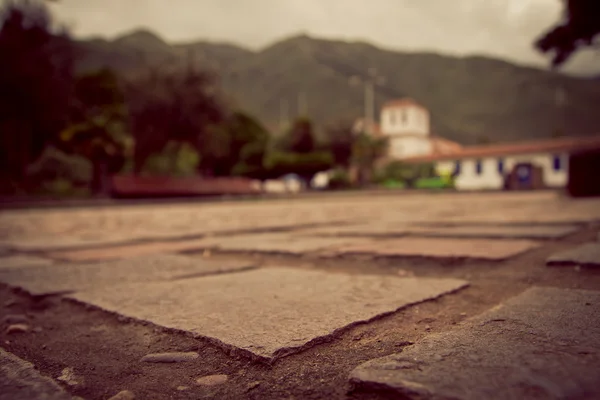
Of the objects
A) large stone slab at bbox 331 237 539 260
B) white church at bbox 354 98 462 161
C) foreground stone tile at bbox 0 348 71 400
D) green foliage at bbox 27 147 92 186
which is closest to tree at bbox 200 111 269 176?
green foliage at bbox 27 147 92 186

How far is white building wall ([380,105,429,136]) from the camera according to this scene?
5131cm

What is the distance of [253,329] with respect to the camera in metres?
0.94

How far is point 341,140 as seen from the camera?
3619 cm

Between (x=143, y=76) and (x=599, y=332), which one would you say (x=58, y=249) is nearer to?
(x=599, y=332)

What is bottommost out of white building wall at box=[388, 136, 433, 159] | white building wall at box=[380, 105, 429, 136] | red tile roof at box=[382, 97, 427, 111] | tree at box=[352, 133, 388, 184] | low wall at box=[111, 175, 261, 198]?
low wall at box=[111, 175, 261, 198]

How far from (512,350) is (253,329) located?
50 cm

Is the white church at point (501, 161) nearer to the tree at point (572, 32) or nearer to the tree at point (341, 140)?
the tree at point (341, 140)

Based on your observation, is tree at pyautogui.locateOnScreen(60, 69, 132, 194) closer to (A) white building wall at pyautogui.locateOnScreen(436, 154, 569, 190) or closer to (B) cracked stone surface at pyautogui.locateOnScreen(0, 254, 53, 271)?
(B) cracked stone surface at pyautogui.locateOnScreen(0, 254, 53, 271)

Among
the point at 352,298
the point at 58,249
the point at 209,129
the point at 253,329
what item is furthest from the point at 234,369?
the point at 209,129

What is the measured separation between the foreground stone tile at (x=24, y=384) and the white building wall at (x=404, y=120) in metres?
52.9

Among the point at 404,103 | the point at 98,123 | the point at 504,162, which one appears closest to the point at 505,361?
the point at 98,123

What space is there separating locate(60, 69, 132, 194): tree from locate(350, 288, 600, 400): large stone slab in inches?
649

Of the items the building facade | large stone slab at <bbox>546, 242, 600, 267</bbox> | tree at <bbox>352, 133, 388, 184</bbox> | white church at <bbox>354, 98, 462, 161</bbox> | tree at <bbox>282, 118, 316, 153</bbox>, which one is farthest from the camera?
white church at <bbox>354, 98, 462, 161</bbox>

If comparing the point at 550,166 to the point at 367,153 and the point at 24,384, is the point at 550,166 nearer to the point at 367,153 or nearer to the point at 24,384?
the point at 367,153
